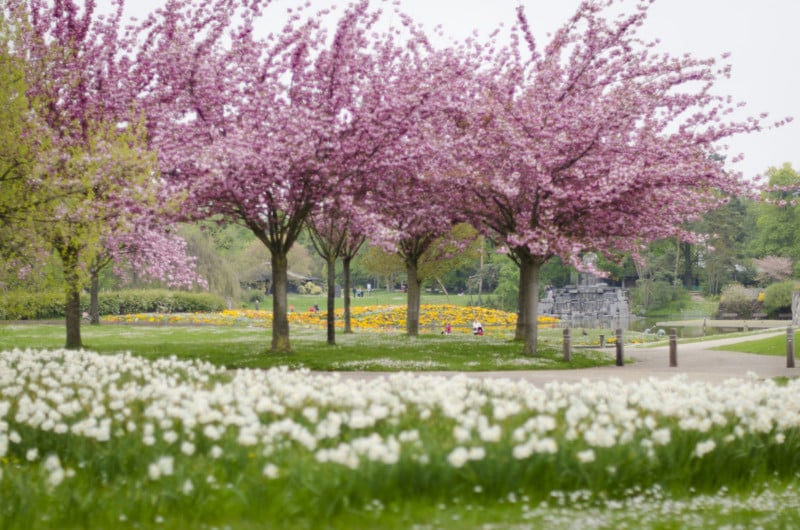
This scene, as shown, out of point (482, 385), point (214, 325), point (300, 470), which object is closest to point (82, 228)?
point (482, 385)

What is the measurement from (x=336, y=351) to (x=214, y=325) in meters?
21.4

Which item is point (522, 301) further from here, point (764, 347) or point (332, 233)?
point (764, 347)

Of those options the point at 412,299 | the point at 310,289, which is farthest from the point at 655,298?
the point at 412,299

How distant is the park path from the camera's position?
16609 millimetres

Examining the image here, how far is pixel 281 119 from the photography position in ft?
64.4

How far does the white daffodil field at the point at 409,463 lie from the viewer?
579cm

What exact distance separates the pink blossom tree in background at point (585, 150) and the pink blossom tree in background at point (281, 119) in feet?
9.83

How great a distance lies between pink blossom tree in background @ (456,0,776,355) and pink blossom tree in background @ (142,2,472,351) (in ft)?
9.83

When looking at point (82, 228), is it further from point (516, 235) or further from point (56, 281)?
point (516, 235)

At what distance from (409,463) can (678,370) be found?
1550 cm

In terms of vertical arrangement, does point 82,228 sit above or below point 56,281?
above

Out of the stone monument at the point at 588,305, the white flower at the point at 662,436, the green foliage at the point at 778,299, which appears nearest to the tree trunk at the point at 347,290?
the white flower at the point at 662,436

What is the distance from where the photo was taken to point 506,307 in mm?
62719

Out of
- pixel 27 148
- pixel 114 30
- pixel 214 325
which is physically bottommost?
pixel 214 325
